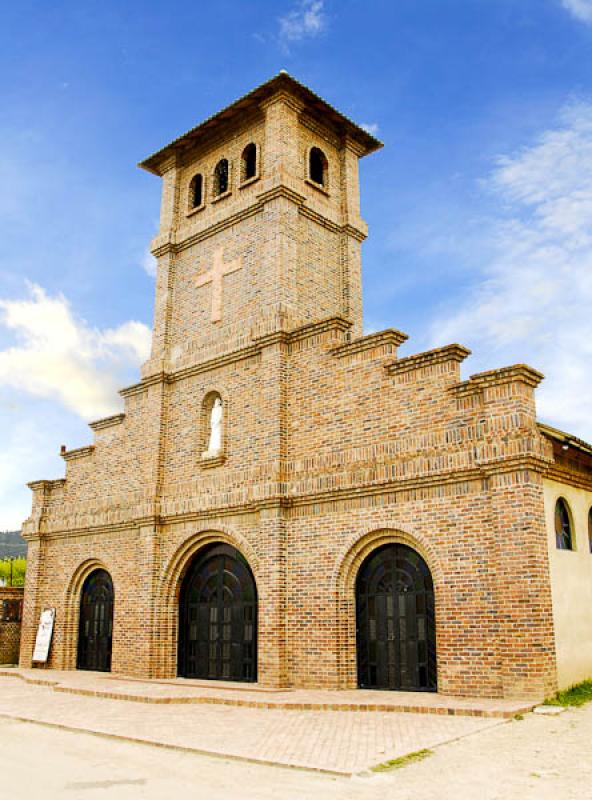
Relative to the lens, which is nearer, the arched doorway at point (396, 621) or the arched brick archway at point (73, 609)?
the arched doorway at point (396, 621)

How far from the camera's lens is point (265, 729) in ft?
32.5

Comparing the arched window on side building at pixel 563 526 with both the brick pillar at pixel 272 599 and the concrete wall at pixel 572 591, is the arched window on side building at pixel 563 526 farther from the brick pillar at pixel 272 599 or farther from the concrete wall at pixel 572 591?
the brick pillar at pixel 272 599

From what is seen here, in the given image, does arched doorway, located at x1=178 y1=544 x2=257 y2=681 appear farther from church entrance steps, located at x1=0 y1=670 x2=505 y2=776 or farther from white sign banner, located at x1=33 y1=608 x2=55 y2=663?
white sign banner, located at x1=33 y1=608 x2=55 y2=663

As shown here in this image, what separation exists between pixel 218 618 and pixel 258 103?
1226 cm

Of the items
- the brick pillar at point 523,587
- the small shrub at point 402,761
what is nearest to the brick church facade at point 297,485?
the brick pillar at point 523,587

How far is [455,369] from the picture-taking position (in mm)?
13023

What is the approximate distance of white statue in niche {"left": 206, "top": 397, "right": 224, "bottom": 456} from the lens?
16.7 metres

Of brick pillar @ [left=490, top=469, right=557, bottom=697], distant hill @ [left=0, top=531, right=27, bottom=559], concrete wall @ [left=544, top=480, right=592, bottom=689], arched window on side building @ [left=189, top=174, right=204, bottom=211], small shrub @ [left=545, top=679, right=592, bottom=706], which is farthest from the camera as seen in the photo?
distant hill @ [left=0, top=531, right=27, bottom=559]

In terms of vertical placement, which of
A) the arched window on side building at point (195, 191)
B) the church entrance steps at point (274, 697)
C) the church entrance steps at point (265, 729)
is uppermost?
the arched window on side building at point (195, 191)

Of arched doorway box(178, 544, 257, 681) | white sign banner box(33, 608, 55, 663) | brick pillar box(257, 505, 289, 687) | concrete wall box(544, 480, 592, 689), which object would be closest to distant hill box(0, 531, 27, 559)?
white sign banner box(33, 608, 55, 663)

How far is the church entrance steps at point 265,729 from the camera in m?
8.09

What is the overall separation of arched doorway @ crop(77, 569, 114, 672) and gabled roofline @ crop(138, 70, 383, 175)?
37.2ft

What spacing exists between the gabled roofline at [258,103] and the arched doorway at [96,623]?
1133 cm

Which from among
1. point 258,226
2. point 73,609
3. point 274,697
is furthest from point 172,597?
point 258,226
